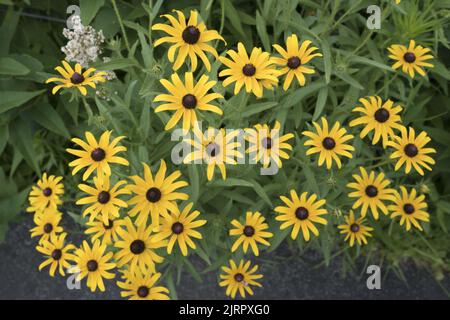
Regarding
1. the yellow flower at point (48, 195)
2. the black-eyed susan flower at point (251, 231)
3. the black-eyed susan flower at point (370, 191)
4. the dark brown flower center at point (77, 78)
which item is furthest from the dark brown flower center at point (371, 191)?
the yellow flower at point (48, 195)

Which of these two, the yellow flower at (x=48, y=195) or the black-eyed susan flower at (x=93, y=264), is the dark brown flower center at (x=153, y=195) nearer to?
the black-eyed susan flower at (x=93, y=264)

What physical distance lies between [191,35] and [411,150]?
2.51ft

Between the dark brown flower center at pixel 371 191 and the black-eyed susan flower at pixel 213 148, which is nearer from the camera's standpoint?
the black-eyed susan flower at pixel 213 148

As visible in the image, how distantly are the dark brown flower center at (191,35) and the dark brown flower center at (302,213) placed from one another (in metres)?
0.58

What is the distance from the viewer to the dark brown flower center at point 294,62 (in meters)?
1.16

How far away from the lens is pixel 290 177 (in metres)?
1.43

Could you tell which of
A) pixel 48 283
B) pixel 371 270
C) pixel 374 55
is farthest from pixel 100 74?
pixel 371 270

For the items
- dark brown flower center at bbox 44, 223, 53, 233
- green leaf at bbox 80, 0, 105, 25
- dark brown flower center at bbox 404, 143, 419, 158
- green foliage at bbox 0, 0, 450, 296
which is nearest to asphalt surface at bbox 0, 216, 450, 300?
green foliage at bbox 0, 0, 450, 296

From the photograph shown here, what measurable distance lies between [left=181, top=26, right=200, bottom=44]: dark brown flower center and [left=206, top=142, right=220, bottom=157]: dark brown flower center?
0.88 ft

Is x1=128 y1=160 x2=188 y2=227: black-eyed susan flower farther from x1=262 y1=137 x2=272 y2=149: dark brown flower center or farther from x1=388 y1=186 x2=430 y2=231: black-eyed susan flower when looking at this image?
x1=388 y1=186 x2=430 y2=231: black-eyed susan flower

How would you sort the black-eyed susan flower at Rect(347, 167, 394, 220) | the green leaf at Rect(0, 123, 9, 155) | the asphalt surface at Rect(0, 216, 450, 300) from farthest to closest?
the asphalt surface at Rect(0, 216, 450, 300)
the green leaf at Rect(0, 123, 9, 155)
the black-eyed susan flower at Rect(347, 167, 394, 220)

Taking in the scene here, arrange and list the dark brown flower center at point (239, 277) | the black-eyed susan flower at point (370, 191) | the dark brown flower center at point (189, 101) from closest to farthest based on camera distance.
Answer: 1. the dark brown flower center at point (189, 101)
2. the black-eyed susan flower at point (370, 191)
3. the dark brown flower center at point (239, 277)

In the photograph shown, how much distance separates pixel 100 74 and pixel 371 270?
4.75ft

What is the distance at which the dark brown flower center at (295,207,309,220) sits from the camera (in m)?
1.27
